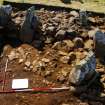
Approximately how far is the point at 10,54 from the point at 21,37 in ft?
2.68

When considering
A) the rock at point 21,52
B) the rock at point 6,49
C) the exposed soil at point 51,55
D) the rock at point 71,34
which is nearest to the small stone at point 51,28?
the exposed soil at point 51,55

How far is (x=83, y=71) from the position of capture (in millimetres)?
8711

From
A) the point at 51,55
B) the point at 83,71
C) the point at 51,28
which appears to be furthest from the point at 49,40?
the point at 83,71

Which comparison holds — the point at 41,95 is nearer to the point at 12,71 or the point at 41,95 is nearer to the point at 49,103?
the point at 49,103

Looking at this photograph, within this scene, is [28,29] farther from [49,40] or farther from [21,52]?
[21,52]

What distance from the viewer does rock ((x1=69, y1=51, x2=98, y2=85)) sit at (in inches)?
Answer: 342

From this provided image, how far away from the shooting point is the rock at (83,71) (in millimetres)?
8680

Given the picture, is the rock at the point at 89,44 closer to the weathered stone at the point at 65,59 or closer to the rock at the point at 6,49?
the weathered stone at the point at 65,59

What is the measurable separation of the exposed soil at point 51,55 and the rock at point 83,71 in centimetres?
28

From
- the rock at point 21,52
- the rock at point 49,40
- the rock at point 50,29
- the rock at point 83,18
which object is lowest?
the rock at point 21,52

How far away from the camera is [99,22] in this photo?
11.9 metres

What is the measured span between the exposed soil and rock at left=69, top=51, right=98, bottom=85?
0.28m

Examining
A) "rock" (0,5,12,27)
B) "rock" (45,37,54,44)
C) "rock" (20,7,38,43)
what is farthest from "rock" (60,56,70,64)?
"rock" (0,5,12,27)

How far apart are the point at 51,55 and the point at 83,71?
1.64 metres
